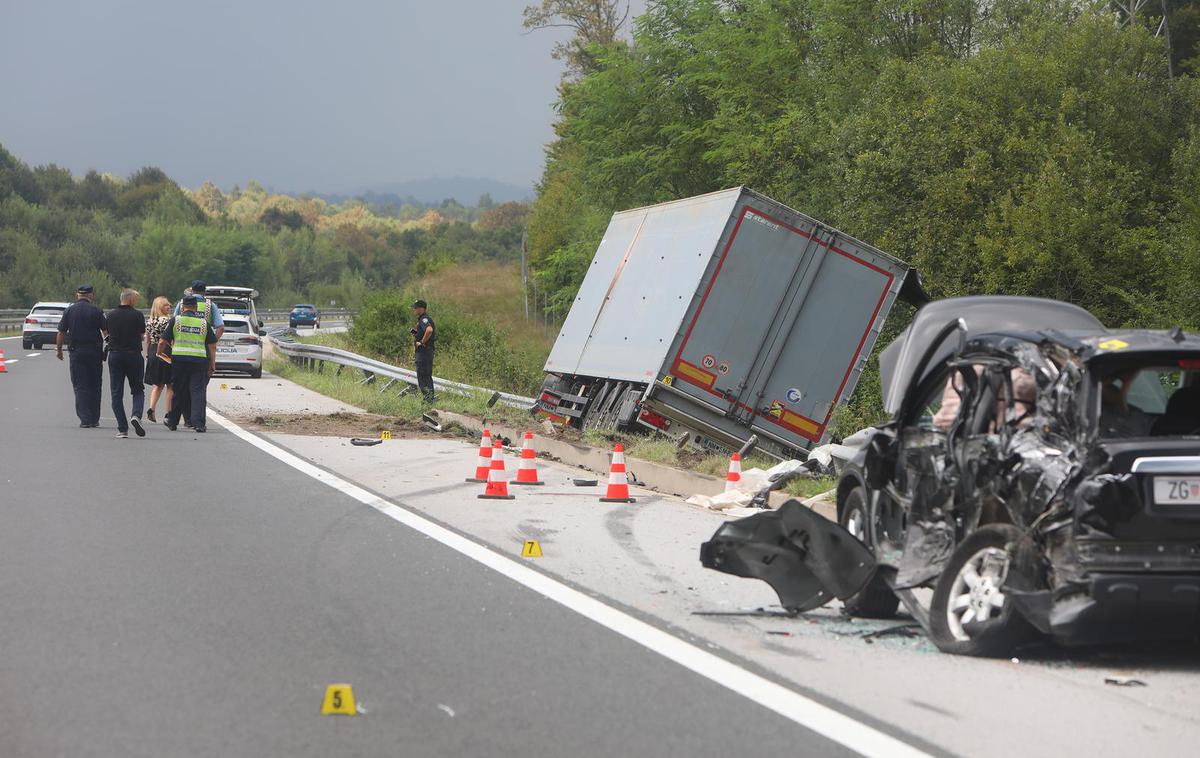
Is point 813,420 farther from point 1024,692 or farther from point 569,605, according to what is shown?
point 1024,692

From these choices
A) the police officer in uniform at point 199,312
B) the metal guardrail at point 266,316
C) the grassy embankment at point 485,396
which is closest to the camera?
the grassy embankment at point 485,396

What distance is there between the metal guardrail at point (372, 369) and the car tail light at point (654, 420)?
4.58 meters

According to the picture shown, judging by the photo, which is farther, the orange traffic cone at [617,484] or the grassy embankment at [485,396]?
the grassy embankment at [485,396]

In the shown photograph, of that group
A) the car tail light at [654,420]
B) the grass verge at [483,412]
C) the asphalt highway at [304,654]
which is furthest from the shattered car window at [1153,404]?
the car tail light at [654,420]

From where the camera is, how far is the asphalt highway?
17.0ft

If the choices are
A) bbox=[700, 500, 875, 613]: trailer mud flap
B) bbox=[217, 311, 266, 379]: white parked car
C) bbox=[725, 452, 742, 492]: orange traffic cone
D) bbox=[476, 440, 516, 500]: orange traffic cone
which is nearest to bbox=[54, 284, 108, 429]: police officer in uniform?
bbox=[476, 440, 516, 500]: orange traffic cone

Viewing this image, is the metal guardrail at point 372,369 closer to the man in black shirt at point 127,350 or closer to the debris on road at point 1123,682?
the man in black shirt at point 127,350

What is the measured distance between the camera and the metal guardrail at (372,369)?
21703 millimetres

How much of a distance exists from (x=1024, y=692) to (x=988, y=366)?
1.64m

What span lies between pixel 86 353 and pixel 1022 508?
15045mm

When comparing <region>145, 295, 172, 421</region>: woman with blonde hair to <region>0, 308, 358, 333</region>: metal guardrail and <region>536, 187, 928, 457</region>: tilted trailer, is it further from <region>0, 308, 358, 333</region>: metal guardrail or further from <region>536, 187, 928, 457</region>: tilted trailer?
<region>0, 308, 358, 333</region>: metal guardrail

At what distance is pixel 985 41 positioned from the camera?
104ft

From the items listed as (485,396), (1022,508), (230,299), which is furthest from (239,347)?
(1022,508)

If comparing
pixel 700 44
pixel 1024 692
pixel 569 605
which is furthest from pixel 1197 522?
pixel 700 44
